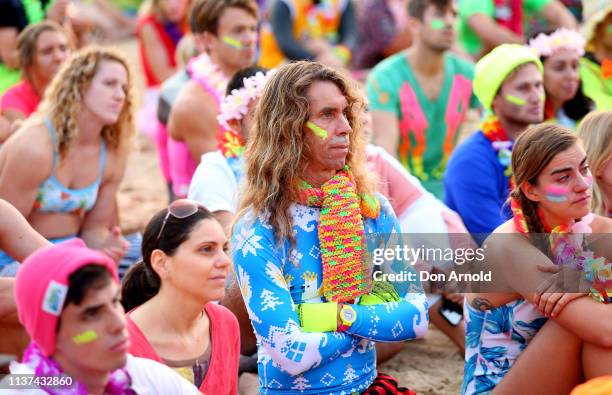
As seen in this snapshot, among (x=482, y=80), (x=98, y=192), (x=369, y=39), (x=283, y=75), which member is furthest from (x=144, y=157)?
(x=283, y=75)

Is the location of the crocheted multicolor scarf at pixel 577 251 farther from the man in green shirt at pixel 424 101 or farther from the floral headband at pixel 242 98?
the man in green shirt at pixel 424 101

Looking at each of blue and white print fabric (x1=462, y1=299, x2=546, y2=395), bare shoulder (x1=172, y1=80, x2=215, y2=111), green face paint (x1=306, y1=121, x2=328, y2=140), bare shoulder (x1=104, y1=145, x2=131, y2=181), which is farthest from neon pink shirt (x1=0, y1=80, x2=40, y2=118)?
blue and white print fabric (x1=462, y1=299, x2=546, y2=395)

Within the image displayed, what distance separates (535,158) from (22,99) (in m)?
3.30

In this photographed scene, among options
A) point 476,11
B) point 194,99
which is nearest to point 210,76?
point 194,99

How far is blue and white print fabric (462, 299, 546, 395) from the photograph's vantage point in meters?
3.37

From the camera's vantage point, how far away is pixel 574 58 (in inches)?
206

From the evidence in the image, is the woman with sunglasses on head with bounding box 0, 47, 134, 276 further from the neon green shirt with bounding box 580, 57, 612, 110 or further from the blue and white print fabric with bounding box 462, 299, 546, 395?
the neon green shirt with bounding box 580, 57, 612, 110

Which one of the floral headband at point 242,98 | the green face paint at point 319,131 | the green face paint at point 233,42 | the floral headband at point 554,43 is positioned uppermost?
the floral headband at point 554,43

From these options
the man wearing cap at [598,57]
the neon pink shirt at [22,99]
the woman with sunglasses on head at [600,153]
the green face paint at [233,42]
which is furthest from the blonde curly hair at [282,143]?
the man wearing cap at [598,57]

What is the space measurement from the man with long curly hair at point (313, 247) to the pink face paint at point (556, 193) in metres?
0.60

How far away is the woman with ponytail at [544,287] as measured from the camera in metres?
3.20

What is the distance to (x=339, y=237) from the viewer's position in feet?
10.3

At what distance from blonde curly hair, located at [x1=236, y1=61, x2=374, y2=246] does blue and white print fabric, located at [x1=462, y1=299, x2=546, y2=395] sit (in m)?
0.83

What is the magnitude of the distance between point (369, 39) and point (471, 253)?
5.50 m
